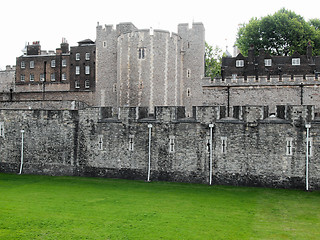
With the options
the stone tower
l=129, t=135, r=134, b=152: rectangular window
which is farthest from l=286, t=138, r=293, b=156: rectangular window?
the stone tower

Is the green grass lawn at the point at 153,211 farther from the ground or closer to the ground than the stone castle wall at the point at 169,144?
closer to the ground

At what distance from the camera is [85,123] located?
20203 millimetres

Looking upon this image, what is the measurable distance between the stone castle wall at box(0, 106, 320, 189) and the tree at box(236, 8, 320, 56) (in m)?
26.5

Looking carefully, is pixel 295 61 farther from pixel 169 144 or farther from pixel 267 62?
pixel 169 144

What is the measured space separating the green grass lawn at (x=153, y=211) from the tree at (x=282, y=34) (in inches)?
1178

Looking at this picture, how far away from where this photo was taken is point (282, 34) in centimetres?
4216

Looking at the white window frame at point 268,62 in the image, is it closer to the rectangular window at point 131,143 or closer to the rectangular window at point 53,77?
the rectangular window at point 131,143

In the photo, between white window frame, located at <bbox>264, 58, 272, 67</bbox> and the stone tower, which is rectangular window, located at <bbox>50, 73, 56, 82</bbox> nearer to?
the stone tower

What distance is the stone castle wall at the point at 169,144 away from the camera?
54.4 ft

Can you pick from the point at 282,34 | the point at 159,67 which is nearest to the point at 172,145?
the point at 159,67

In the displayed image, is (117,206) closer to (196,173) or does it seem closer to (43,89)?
(196,173)

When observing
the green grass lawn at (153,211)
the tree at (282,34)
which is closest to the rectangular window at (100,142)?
the green grass lawn at (153,211)

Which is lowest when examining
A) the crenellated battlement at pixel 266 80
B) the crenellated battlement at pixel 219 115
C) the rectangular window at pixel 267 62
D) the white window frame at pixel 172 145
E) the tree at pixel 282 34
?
the white window frame at pixel 172 145

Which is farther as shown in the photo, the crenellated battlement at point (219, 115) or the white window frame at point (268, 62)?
the white window frame at point (268, 62)
